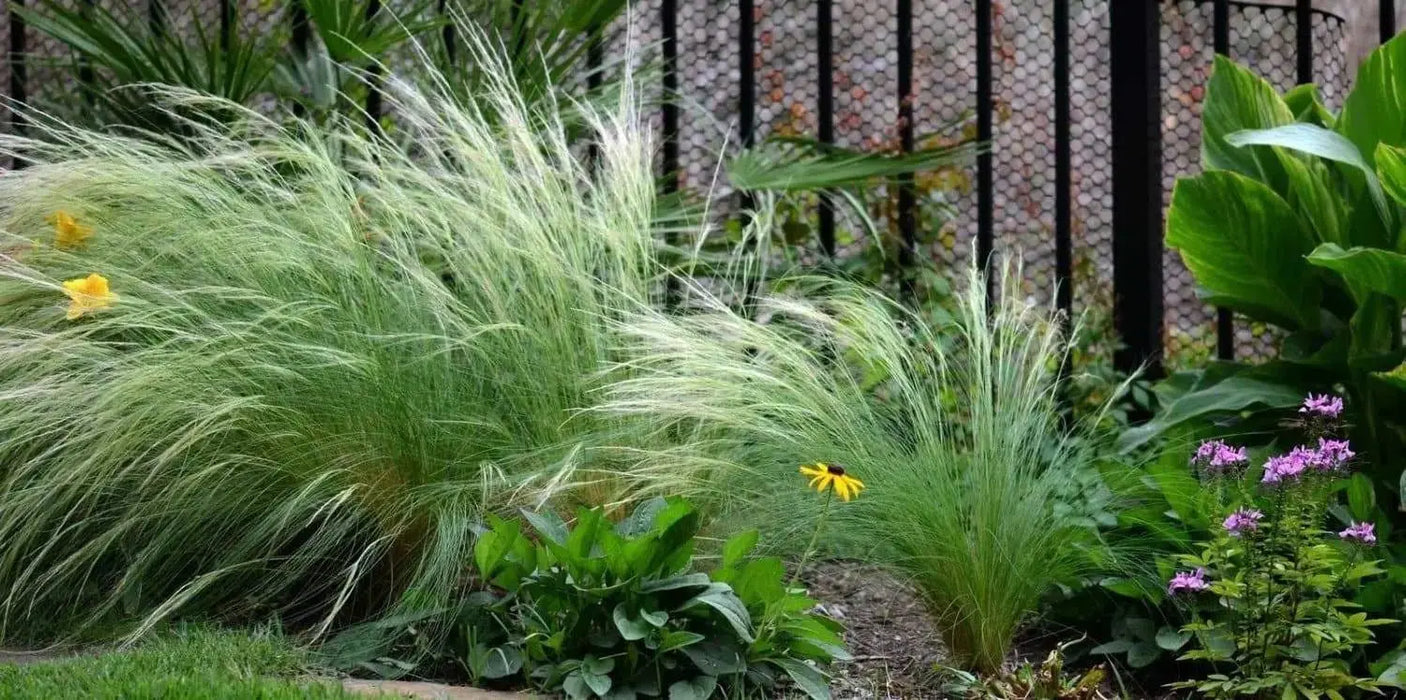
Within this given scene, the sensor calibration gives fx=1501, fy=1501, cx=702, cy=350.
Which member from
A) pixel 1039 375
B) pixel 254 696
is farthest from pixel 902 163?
pixel 254 696

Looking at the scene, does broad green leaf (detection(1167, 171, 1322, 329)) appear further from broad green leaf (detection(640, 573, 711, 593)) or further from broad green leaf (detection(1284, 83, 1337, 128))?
broad green leaf (detection(640, 573, 711, 593))

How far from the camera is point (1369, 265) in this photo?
10.3 ft

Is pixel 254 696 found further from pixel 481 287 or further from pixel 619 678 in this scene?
pixel 481 287

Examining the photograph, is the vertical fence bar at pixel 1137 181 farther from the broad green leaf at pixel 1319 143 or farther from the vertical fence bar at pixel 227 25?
the vertical fence bar at pixel 227 25

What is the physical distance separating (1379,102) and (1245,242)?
48 centimetres

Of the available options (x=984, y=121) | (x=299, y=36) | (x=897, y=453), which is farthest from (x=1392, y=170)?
(x=299, y=36)

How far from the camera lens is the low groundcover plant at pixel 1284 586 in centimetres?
267

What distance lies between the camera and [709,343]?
119 inches

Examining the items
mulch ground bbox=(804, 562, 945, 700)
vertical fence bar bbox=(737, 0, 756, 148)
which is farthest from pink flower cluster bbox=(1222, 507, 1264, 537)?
vertical fence bar bbox=(737, 0, 756, 148)

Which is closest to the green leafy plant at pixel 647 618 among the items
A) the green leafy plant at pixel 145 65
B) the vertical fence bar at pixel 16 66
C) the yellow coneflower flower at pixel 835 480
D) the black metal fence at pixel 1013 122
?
the yellow coneflower flower at pixel 835 480

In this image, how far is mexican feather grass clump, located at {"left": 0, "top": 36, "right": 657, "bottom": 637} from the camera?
3.05 meters

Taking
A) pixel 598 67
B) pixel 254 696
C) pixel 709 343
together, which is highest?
pixel 598 67

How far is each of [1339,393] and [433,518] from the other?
2.10 m

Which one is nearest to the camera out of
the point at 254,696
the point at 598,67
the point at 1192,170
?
the point at 254,696
